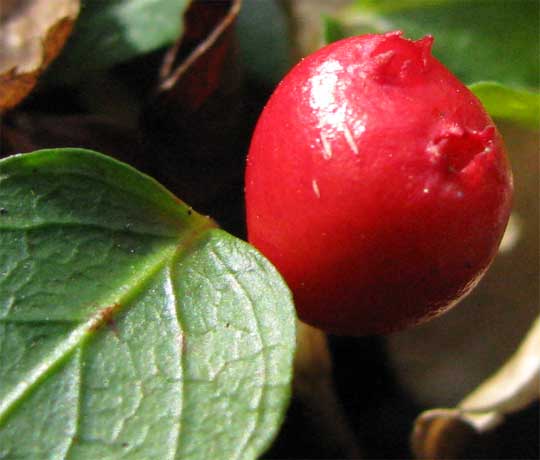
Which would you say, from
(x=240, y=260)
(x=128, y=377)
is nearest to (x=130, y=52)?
(x=240, y=260)

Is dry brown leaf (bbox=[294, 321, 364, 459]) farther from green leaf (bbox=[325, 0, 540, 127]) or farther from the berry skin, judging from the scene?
green leaf (bbox=[325, 0, 540, 127])

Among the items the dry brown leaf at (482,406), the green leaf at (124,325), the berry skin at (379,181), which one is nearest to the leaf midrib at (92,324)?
the green leaf at (124,325)

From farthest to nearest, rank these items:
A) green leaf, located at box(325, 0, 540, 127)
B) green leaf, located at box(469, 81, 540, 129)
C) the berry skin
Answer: green leaf, located at box(325, 0, 540, 127) → green leaf, located at box(469, 81, 540, 129) → the berry skin

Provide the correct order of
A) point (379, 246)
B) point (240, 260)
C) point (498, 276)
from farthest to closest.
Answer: point (498, 276)
point (240, 260)
point (379, 246)

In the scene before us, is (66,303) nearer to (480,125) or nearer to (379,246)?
(379,246)

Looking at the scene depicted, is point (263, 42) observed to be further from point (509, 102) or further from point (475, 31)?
point (509, 102)

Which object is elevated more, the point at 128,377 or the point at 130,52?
the point at 130,52

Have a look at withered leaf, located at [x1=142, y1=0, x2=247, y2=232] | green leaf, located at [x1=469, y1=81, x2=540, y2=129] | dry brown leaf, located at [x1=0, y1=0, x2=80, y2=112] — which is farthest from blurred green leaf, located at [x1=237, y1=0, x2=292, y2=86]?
green leaf, located at [x1=469, y1=81, x2=540, y2=129]
